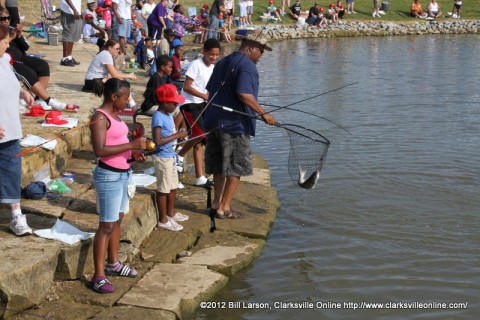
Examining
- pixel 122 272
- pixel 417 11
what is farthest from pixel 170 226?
pixel 417 11

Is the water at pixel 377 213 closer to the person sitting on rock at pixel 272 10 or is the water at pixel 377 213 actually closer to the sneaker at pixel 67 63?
the sneaker at pixel 67 63

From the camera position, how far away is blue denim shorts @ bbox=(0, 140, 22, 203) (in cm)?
594

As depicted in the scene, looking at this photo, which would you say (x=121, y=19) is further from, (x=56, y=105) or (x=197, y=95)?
(x=197, y=95)

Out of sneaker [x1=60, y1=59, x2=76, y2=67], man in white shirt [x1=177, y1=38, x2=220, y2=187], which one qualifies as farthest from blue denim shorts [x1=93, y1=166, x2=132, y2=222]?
sneaker [x1=60, y1=59, x2=76, y2=67]

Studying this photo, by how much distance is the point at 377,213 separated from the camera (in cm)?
859

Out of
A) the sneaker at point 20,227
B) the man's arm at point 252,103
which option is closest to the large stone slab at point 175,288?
the sneaker at point 20,227

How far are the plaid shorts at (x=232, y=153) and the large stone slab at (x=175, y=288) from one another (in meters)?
1.28

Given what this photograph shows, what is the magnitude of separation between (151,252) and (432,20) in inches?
1349

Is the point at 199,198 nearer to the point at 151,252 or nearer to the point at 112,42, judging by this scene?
the point at 151,252

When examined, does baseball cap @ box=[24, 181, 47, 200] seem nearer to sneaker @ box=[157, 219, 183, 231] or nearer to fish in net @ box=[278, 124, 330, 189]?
sneaker @ box=[157, 219, 183, 231]

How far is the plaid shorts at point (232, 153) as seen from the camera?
750cm

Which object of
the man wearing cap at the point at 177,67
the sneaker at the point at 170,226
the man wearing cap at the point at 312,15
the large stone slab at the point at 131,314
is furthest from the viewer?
the man wearing cap at the point at 312,15

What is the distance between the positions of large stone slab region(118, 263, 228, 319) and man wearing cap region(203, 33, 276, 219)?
1326mm

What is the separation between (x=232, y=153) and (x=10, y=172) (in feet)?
7.73
